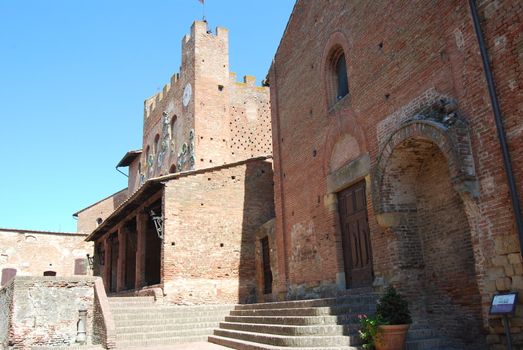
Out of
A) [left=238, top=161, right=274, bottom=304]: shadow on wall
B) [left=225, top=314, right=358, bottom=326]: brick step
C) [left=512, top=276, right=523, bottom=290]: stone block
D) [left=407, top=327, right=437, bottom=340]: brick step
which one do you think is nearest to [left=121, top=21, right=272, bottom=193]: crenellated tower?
[left=238, top=161, right=274, bottom=304]: shadow on wall

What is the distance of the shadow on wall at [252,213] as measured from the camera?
17120 millimetres

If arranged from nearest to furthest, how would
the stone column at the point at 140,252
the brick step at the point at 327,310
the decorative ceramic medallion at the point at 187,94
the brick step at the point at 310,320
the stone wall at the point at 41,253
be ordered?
the brick step at the point at 310,320, the brick step at the point at 327,310, the stone column at the point at 140,252, the decorative ceramic medallion at the point at 187,94, the stone wall at the point at 41,253

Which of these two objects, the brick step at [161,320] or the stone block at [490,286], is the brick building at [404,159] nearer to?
the stone block at [490,286]

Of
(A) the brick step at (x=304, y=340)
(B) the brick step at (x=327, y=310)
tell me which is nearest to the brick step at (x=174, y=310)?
(B) the brick step at (x=327, y=310)

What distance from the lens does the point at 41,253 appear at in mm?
30453

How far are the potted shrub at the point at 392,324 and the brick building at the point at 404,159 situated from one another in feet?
3.92

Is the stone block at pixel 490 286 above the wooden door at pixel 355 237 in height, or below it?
below

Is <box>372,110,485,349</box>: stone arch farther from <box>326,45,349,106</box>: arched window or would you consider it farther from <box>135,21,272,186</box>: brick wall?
<box>135,21,272,186</box>: brick wall

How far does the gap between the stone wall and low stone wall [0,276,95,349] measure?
17.3 m

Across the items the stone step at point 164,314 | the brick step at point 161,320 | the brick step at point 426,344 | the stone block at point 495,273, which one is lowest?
the brick step at point 426,344

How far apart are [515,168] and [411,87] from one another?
3.08m

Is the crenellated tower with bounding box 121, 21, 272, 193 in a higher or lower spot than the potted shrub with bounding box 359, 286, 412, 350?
higher

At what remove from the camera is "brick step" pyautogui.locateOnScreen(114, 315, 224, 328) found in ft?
42.1

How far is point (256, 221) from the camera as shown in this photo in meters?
17.9
